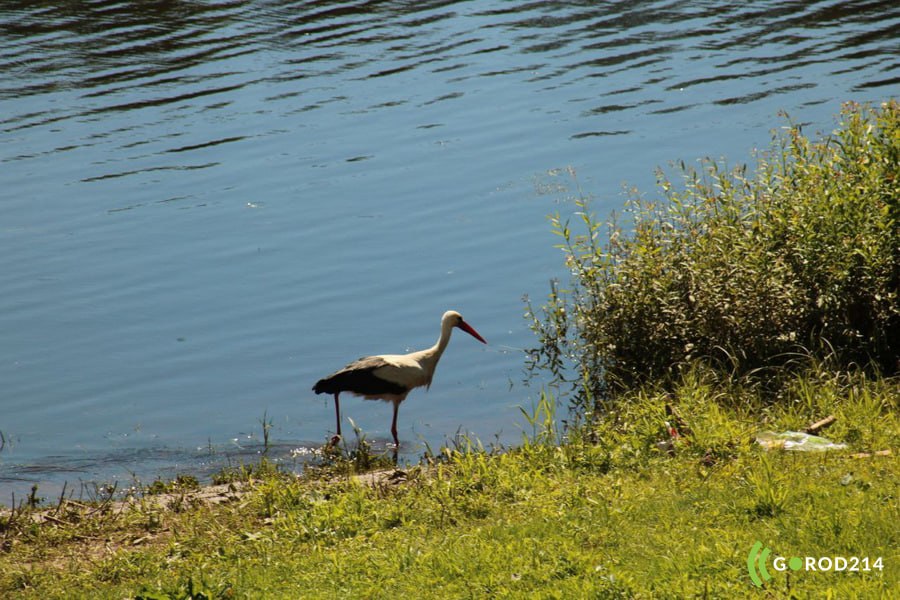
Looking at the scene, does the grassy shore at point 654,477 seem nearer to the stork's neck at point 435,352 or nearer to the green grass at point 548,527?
the green grass at point 548,527

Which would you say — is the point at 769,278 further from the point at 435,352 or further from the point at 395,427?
the point at 395,427

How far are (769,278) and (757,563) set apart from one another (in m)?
4.28

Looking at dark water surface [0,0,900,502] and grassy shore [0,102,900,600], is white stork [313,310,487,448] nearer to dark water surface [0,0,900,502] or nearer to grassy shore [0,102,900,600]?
dark water surface [0,0,900,502]

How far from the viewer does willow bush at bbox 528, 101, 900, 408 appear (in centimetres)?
920

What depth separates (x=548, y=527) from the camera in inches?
251

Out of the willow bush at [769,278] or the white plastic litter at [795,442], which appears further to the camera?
the willow bush at [769,278]

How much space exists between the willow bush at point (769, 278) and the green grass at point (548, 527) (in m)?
0.96

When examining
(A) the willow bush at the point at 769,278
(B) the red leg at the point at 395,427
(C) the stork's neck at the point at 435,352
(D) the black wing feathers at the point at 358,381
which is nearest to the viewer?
(A) the willow bush at the point at 769,278

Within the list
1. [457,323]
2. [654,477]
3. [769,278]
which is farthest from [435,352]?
[654,477]

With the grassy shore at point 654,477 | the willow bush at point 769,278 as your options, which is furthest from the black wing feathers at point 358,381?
the willow bush at point 769,278

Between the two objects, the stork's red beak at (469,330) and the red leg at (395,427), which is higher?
the stork's red beak at (469,330)

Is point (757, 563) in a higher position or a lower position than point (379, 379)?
higher

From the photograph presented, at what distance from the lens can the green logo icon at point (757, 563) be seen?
5338 mm

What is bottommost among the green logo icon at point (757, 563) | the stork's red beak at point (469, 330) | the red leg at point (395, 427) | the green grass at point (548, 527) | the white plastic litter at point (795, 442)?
the red leg at point (395, 427)
